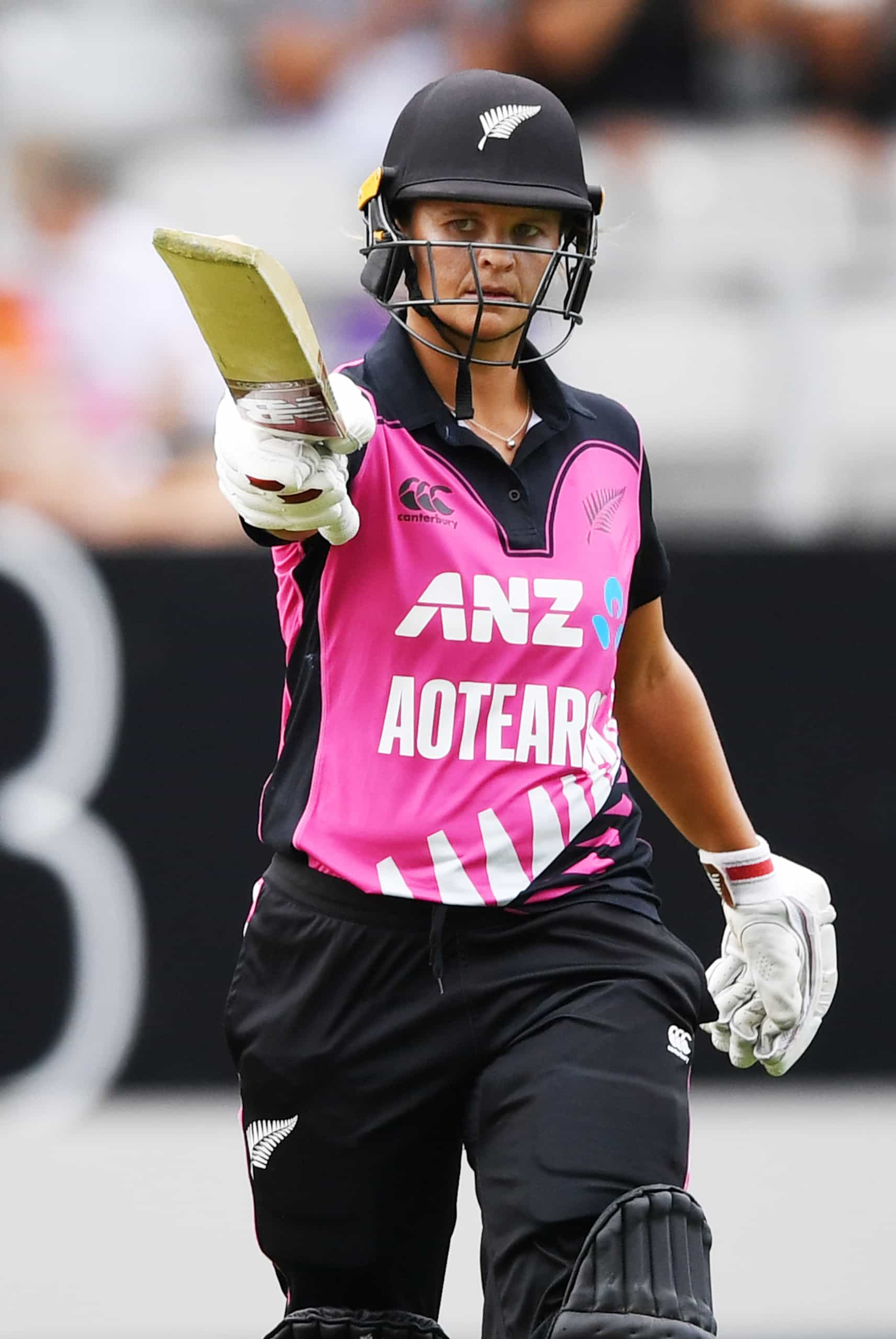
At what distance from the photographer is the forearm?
273cm

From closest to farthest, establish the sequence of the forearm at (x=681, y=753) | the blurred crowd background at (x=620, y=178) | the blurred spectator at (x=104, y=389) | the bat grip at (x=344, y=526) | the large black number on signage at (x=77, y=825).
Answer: the bat grip at (x=344, y=526), the forearm at (x=681, y=753), the large black number on signage at (x=77, y=825), the blurred spectator at (x=104, y=389), the blurred crowd background at (x=620, y=178)

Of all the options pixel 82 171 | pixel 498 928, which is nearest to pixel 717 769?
pixel 498 928

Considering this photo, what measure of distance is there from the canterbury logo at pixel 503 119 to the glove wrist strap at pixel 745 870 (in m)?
1.02

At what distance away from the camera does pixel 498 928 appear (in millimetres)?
2324

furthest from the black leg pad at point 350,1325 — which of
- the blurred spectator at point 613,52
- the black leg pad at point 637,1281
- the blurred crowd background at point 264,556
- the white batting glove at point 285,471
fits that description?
the blurred spectator at point 613,52

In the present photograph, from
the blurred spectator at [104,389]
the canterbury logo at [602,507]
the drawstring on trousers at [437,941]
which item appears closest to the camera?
the drawstring on trousers at [437,941]

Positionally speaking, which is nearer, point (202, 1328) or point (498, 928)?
point (498, 928)

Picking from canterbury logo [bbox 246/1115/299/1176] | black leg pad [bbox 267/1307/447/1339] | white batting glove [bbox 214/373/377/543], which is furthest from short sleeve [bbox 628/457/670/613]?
black leg pad [bbox 267/1307/447/1339]

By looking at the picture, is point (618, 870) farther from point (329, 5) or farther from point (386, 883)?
point (329, 5)

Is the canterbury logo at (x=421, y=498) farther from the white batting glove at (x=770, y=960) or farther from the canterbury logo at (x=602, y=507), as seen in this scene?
the white batting glove at (x=770, y=960)

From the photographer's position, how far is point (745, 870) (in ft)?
9.18

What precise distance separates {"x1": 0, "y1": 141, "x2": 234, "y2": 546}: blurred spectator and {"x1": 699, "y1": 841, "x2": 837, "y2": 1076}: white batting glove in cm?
229

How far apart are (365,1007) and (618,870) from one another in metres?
0.35

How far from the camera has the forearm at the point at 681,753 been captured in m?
2.73
